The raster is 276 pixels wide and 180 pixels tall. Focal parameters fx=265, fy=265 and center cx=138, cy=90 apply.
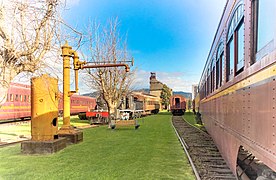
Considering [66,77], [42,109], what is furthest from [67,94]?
[42,109]

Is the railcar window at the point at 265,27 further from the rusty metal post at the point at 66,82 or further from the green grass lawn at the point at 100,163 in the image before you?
the rusty metal post at the point at 66,82

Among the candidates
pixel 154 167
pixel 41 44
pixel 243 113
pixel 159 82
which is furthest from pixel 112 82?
pixel 159 82

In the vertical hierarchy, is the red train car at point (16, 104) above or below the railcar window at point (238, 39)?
below

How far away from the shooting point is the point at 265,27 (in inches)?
108

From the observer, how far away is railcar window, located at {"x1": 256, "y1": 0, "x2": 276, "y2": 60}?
2.47m

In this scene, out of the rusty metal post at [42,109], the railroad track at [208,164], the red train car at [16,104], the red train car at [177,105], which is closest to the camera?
the railroad track at [208,164]

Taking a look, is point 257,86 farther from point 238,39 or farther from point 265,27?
point 238,39

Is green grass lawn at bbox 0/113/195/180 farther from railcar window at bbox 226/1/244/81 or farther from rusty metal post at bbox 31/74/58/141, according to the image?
railcar window at bbox 226/1/244/81

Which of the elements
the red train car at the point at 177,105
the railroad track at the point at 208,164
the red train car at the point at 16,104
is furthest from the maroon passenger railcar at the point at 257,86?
the red train car at the point at 177,105

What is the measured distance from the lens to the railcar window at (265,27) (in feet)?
8.12

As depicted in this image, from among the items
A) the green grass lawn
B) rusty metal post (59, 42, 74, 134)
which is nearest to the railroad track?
the green grass lawn

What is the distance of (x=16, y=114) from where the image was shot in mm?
20625

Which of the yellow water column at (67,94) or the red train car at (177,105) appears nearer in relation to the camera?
the yellow water column at (67,94)

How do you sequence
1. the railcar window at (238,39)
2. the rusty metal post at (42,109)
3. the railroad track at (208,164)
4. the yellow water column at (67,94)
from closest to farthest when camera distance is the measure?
the railcar window at (238,39) → the railroad track at (208,164) → the rusty metal post at (42,109) → the yellow water column at (67,94)
